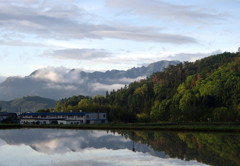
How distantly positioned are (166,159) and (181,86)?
500 ft

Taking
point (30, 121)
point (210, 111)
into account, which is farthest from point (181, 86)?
point (30, 121)

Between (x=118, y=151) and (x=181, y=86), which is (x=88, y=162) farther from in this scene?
(x=181, y=86)

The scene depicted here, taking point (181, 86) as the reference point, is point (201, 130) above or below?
below

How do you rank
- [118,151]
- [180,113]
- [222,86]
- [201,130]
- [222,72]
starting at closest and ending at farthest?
1. [118,151]
2. [201,130]
3. [180,113]
4. [222,86]
5. [222,72]

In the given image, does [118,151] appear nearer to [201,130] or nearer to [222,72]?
[201,130]

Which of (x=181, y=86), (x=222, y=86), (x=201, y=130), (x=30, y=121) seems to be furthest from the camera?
(x=181, y=86)

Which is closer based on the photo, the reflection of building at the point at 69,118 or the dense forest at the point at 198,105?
the dense forest at the point at 198,105

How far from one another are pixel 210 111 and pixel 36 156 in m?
98.0

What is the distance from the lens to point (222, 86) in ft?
511

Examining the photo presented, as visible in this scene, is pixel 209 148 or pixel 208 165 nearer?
pixel 208 165

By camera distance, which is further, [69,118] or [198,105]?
[198,105]

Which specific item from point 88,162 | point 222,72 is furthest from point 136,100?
point 88,162

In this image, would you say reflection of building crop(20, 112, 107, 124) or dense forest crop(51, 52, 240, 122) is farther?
reflection of building crop(20, 112, 107, 124)

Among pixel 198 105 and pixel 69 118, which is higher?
pixel 198 105
